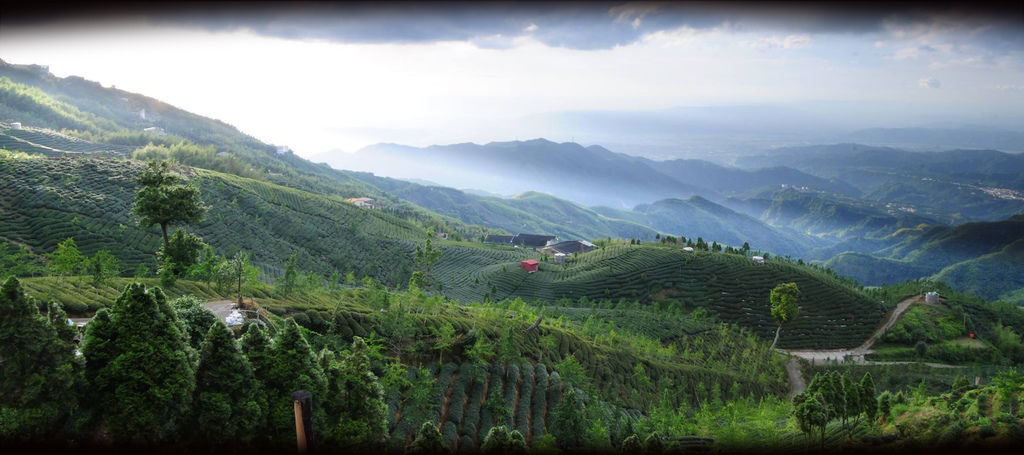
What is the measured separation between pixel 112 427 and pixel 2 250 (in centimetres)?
2352

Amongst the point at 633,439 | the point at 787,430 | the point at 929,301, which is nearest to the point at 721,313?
the point at 929,301

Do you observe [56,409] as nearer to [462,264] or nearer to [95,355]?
[95,355]

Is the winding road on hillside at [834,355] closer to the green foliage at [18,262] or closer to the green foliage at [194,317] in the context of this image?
the green foliage at [194,317]

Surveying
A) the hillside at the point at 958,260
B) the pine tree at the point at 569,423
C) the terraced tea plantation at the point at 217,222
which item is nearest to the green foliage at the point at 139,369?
the pine tree at the point at 569,423


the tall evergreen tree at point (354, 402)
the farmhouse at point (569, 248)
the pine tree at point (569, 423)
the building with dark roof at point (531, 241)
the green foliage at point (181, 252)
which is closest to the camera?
the tall evergreen tree at point (354, 402)

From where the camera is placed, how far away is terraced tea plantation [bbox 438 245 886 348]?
156 feet

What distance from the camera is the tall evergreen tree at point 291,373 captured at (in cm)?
777

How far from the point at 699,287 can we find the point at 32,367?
5429 centimetres

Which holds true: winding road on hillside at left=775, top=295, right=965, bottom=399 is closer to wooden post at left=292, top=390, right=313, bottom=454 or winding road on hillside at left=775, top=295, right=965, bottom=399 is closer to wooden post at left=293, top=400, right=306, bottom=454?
wooden post at left=292, top=390, right=313, bottom=454

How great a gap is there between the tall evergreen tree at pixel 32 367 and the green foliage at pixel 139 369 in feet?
1.05

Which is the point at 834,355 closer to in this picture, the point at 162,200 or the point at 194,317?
the point at 194,317

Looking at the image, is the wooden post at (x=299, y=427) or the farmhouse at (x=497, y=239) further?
the farmhouse at (x=497, y=239)

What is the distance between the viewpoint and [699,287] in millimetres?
53656

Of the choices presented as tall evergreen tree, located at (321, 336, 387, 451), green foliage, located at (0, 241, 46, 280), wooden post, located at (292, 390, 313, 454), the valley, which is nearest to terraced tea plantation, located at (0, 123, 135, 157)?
the valley
